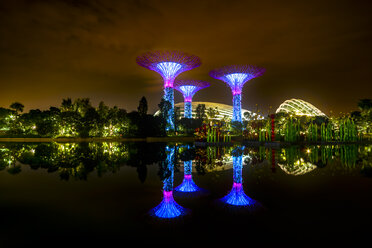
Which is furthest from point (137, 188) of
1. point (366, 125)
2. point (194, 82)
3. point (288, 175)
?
point (194, 82)

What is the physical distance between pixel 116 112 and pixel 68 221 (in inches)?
1726

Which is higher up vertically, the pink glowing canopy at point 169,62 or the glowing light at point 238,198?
the pink glowing canopy at point 169,62

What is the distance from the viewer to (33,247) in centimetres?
355

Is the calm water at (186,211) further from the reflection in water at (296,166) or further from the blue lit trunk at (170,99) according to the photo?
the blue lit trunk at (170,99)

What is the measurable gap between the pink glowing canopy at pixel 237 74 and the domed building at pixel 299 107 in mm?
40243

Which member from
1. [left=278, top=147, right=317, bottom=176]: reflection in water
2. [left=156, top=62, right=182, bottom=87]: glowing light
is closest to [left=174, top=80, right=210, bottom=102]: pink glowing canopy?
[left=156, top=62, right=182, bottom=87]: glowing light

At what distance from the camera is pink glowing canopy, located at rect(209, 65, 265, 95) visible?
45312mm

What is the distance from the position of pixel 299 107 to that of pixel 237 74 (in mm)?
46276

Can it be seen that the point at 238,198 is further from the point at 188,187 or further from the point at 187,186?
the point at 187,186

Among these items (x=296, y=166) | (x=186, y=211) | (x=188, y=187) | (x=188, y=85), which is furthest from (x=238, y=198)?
(x=188, y=85)

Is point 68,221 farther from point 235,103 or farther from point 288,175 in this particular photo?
point 235,103

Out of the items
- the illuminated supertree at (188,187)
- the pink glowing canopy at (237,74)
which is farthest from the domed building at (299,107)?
the illuminated supertree at (188,187)

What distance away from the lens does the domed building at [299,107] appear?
82.5 metres

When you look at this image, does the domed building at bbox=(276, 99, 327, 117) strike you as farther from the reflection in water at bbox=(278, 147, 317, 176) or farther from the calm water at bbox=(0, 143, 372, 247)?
the calm water at bbox=(0, 143, 372, 247)
